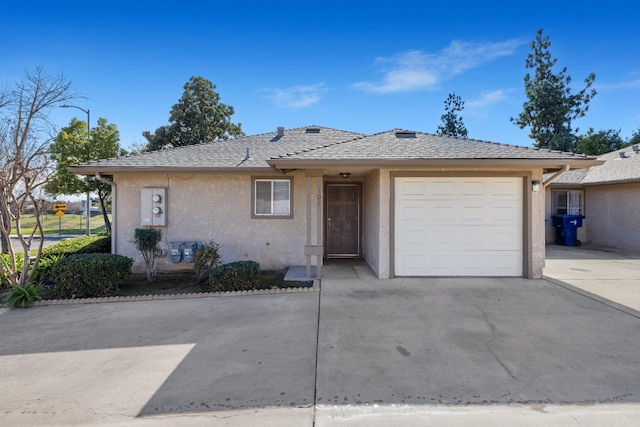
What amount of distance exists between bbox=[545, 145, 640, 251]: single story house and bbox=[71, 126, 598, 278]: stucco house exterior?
7321 millimetres

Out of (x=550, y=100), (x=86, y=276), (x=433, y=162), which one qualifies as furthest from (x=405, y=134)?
(x=550, y=100)

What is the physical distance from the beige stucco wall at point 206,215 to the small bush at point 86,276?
6.74 feet

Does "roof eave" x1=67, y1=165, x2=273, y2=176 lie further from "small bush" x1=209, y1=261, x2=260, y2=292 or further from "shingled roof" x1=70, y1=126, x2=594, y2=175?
"small bush" x1=209, y1=261, x2=260, y2=292

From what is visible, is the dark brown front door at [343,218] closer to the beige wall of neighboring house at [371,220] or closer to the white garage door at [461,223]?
the beige wall of neighboring house at [371,220]

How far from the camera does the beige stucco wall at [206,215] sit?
28.4ft

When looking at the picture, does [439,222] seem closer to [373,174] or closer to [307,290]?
[373,174]

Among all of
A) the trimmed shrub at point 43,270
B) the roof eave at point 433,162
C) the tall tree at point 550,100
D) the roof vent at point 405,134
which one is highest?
the tall tree at point 550,100

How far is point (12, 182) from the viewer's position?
6402 mm

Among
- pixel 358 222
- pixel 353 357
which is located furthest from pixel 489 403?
pixel 358 222

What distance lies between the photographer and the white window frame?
868cm

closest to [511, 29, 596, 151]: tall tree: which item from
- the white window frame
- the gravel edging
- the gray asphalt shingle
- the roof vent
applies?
the roof vent

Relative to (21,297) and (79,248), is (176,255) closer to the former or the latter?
(79,248)

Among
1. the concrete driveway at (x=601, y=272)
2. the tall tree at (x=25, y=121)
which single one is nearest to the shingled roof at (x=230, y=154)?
the tall tree at (x=25, y=121)

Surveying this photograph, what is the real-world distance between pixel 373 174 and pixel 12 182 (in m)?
7.56
